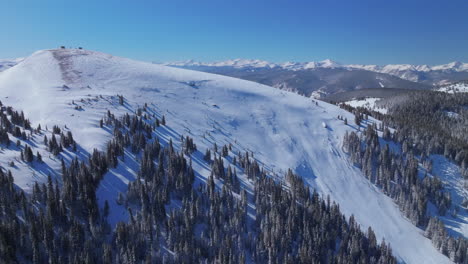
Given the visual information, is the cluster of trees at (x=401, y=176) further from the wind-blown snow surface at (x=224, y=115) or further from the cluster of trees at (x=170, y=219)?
the cluster of trees at (x=170, y=219)

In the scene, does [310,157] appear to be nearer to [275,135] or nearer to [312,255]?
[275,135]

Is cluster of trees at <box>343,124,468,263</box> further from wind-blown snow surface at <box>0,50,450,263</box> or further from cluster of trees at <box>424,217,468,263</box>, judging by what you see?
wind-blown snow surface at <box>0,50,450,263</box>

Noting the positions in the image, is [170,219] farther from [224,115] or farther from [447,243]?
[447,243]

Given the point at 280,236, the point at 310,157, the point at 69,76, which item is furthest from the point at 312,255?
the point at 69,76

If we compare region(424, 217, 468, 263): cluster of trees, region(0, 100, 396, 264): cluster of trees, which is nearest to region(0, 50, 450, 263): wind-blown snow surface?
region(424, 217, 468, 263): cluster of trees

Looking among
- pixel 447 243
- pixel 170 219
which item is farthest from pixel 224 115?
pixel 447 243

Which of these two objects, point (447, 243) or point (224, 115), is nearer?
point (447, 243)

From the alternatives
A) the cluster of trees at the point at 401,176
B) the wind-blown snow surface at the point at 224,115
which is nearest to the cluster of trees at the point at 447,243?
the cluster of trees at the point at 401,176
